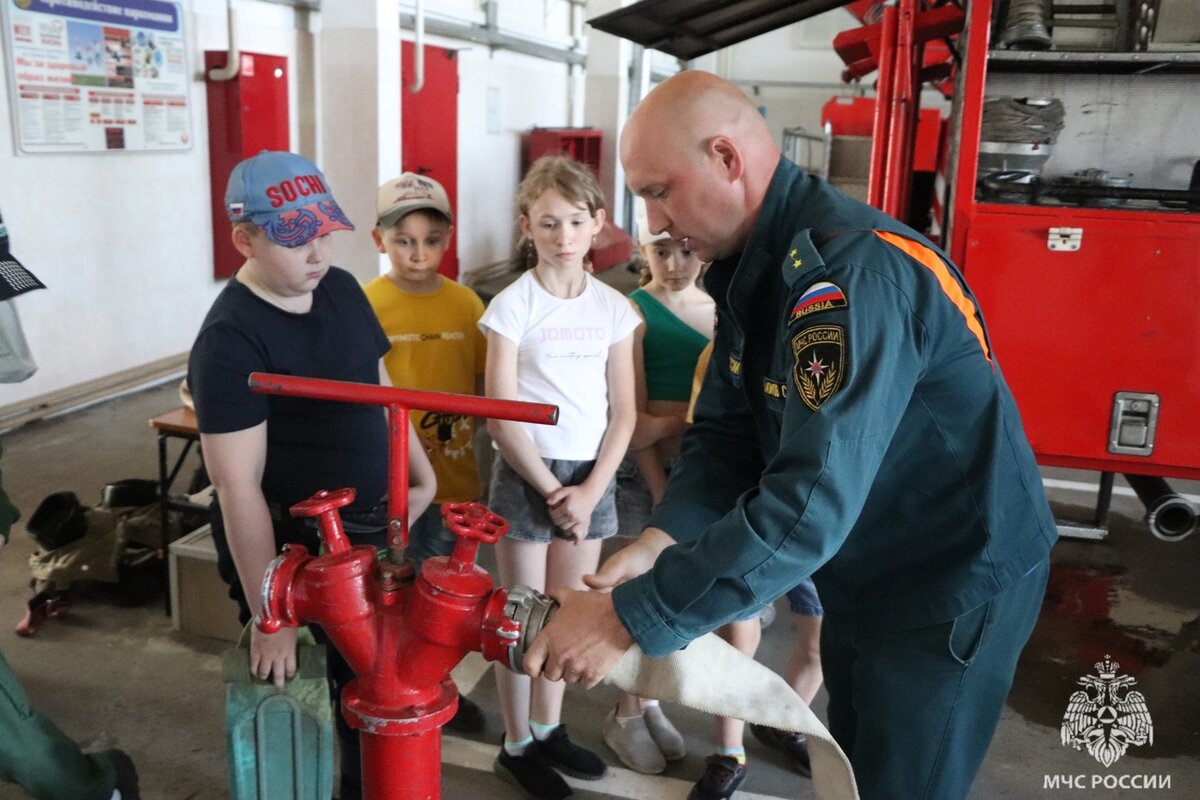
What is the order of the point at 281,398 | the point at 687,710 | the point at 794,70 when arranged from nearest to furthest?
the point at 281,398 → the point at 687,710 → the point at 794,70

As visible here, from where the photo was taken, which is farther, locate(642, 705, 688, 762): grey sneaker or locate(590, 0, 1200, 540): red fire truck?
locate(590, 0, 1200, 540): red fire truck

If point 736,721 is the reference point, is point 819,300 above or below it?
above

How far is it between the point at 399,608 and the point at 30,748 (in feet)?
4.49

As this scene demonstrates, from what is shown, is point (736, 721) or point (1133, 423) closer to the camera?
point (736, 721)

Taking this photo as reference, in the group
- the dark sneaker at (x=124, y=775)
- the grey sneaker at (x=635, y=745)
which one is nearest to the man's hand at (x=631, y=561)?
the grey sneaker at (x=635, y=745)

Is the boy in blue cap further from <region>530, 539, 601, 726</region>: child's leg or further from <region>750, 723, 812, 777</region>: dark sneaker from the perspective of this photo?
<region>750, 723, 812, 777</region>: dark sneaker

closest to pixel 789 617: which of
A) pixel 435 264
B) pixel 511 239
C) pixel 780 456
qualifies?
pixel 435 264

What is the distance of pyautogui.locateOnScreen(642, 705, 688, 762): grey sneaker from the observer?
2.80 m

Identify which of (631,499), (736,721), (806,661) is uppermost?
(631,499)

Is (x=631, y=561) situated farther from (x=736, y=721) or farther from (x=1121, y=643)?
(x=1121, y=643)

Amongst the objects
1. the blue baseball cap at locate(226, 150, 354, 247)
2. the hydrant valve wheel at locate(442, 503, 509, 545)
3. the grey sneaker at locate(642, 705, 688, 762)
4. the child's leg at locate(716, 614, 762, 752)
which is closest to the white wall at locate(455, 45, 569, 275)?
the grey sneaker at locate(642, 705, 688, 762)

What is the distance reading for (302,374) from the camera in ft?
6.51

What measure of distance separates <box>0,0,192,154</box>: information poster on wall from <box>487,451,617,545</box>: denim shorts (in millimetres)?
4192

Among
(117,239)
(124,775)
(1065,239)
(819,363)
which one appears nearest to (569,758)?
(124,775)
